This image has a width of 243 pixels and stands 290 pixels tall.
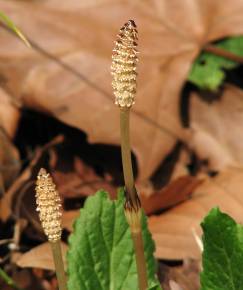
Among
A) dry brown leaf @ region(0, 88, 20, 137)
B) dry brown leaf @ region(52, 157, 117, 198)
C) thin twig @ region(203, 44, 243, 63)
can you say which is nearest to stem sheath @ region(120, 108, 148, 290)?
dry brown leaf @ region(52, 157, 117, 198)

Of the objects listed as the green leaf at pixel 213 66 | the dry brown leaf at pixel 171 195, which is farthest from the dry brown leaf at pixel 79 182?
the green leaf at pixel 213 66

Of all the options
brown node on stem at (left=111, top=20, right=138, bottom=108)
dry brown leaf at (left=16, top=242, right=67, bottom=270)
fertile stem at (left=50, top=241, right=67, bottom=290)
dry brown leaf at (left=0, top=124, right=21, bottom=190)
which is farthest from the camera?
dry brown leaf at (left=0, top=124, right=21, bottom=190)

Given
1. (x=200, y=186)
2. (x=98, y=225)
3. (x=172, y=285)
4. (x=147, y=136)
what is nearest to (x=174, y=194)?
(x=200, y=186)

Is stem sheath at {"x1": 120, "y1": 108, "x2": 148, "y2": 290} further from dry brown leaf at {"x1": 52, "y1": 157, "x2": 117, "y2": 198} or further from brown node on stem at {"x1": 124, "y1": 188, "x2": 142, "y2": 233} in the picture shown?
dry brown leaf at {"x1": 52, "y1": 157, "x2": 117, "y2": 198}

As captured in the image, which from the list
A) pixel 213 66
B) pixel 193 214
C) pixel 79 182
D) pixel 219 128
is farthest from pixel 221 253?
pixel 213 66

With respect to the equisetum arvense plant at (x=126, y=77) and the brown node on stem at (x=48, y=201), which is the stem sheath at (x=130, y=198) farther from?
the brown node on stem at (x=48, y=201)

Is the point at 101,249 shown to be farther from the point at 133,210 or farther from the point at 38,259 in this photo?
the point at 38,259
